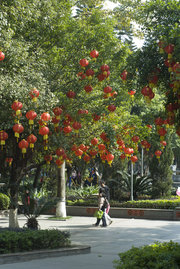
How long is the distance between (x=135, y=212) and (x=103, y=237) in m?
7.15

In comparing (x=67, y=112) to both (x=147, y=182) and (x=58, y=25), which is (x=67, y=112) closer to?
(x=58, y=25)

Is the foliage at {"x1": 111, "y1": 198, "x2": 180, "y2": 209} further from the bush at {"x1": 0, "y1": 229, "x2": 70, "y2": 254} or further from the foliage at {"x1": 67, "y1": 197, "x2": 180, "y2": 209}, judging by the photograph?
the bush at {"x1": 0, "y1": 229, "x2": 70, "y2": 254}

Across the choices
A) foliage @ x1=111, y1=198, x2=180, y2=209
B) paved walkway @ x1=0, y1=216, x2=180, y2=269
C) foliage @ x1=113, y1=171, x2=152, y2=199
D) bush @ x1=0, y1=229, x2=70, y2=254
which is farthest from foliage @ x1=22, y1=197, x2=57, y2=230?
foliage @ x1=113, y1=171, x2=152, y2=199

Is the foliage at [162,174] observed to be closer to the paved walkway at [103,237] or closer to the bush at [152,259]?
the paved walkway at [103,237]

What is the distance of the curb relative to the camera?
10.2m

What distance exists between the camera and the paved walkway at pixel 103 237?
407 inches

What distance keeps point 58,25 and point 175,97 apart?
7.44m

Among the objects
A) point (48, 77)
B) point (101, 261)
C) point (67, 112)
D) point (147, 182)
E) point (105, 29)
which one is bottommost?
point (101, 261)

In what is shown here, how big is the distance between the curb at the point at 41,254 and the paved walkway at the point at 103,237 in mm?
161

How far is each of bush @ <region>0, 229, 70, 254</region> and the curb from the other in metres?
0.30

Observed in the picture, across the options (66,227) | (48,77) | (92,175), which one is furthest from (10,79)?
(92,175)

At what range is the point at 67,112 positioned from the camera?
15344mm

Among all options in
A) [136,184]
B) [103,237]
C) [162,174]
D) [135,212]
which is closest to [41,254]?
[103,237]

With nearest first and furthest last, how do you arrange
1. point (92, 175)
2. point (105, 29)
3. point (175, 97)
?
point (175, 97) → point (105, 29) → point (92, 175)
